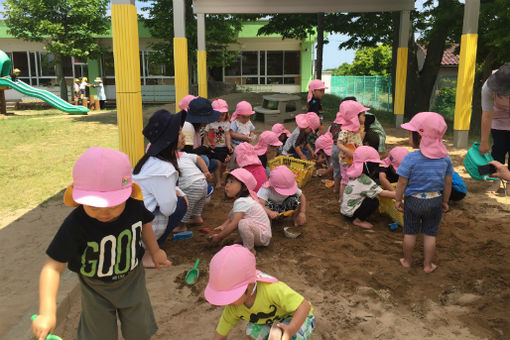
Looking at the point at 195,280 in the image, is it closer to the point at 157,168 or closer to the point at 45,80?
the point at 157,168

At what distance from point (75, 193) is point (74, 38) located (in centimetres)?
2380

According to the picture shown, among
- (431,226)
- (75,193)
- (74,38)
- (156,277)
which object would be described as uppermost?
(74,38)

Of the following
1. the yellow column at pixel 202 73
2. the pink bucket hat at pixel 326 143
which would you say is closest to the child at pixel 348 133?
the pink bucket hat at pixel 326 143

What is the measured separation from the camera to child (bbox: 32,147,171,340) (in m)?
2.01

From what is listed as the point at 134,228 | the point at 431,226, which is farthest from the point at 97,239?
the point at 431,226

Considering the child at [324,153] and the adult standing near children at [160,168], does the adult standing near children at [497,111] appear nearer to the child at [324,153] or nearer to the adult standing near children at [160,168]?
the child at [324,153]

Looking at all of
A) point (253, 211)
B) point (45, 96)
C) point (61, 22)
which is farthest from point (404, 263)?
point (61, 22)

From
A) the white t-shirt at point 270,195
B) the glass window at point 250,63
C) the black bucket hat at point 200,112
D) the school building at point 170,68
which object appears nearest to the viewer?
the white t-shirt at point 270,195

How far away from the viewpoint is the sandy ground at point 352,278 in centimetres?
304

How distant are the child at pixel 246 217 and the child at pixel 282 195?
0.38m

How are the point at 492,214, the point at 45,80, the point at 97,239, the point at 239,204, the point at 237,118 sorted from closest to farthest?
the point at 97,239
the point at 239,204
the point at 492,214
the point at 237,118
the point at 45,80

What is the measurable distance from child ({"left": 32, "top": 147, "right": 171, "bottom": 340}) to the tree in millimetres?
22509

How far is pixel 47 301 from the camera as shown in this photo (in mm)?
1979

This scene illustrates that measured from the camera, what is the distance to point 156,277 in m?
3.76
